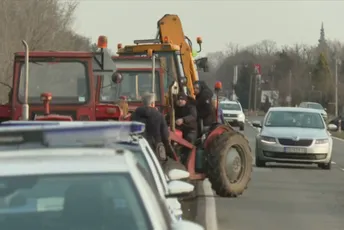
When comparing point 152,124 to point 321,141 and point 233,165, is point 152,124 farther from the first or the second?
point 321,141

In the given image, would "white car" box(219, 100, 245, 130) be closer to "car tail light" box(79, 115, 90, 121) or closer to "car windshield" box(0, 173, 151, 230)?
"car tail light" box(79, 115, 90, 121)

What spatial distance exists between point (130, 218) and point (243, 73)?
124m

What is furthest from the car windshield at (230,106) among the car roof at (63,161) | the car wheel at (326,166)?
the car roof at (63,161)

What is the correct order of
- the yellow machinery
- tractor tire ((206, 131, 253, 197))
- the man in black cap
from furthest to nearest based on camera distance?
the yellow machinery, the man in black cap, tractor tire ((206, 131, 253, 197))

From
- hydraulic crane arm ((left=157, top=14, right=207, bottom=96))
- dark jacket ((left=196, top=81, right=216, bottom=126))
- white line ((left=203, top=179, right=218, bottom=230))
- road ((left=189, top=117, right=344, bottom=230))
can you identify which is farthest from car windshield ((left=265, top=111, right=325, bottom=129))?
dark jacket ((left=196, top=81, right=216, bottom=126))

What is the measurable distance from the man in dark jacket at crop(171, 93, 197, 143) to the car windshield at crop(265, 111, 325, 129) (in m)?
7.78

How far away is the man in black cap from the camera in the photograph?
13539 mm

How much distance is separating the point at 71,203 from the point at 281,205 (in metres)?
9.56

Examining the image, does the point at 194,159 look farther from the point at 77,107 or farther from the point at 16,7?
the point at 16,7

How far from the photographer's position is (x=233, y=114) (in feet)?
149

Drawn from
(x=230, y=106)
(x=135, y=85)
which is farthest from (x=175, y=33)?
(x=230, y=106)

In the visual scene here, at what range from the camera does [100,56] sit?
1241 cm

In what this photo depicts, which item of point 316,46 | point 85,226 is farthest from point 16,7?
point 316,46

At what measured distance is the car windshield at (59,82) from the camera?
12.4m
